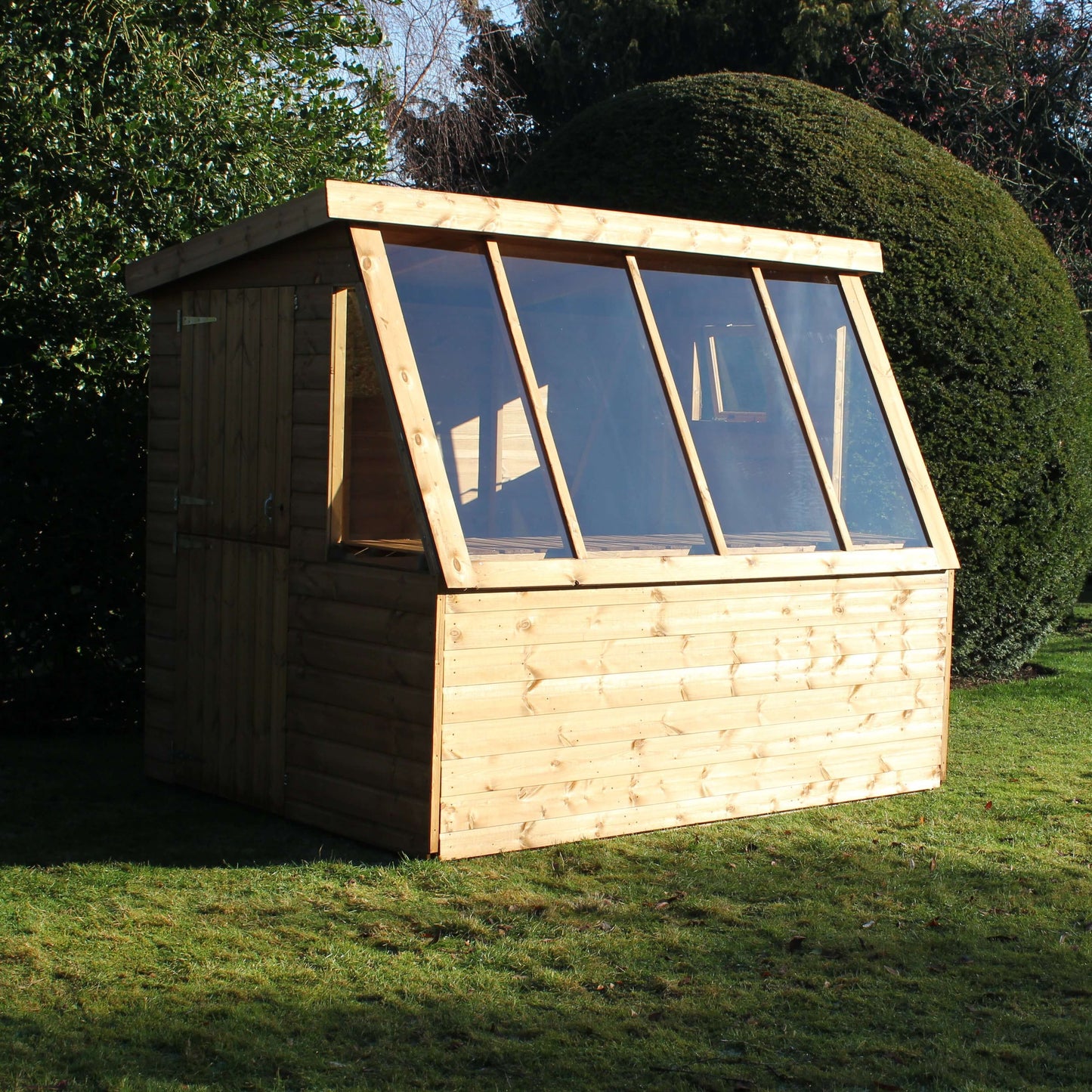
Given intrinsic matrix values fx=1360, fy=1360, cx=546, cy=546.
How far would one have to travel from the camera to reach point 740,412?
6824mm

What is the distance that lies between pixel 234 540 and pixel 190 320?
1171mm

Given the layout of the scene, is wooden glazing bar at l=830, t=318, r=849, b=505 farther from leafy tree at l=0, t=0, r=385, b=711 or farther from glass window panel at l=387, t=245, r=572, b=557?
leafy tree at l=0, t=0, r=385, b=711

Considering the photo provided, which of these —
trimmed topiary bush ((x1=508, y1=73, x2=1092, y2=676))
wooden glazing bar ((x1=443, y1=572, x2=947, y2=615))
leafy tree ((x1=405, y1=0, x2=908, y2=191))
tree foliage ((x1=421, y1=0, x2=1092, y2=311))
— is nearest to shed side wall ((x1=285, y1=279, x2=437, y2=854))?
wooden glazing bar ((x1=443, y1=572, x2=947, y2=615))

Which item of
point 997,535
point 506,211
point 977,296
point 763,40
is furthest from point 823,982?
point 763,40

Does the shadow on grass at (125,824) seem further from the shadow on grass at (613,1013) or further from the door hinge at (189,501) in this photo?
the door hinge at (189,501)

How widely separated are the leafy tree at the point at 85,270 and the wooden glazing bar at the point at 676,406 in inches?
137

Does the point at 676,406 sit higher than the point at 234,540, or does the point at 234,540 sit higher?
the point at 676,406

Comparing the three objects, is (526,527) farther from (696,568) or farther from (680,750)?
(680,750)

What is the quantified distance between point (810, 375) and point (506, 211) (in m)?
2.05

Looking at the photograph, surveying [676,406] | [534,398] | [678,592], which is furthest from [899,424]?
[534,398]

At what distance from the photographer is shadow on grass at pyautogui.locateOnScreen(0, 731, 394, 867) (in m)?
5.67

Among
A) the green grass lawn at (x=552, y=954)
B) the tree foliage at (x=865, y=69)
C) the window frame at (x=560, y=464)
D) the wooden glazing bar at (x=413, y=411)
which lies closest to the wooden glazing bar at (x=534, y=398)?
the window frame at (x=560, y=464)

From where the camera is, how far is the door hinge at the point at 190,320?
6.68m

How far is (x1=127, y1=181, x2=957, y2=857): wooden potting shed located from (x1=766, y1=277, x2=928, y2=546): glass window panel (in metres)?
0.02
